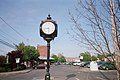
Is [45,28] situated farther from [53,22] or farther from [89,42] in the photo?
[89,42]

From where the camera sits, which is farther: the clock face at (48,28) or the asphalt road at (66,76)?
the asphalt road at (66,76)

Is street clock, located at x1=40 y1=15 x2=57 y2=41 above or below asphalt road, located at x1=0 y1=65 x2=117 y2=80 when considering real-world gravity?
above

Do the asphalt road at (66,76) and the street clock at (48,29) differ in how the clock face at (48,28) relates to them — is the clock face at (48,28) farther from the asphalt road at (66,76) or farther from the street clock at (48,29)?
the asphalt road at (66,76)

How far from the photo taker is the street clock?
6.24 meters

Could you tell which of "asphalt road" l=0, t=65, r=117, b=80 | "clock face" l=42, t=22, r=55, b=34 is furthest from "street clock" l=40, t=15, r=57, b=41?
"asphalt road" l=0, t=65, r=117, b=80

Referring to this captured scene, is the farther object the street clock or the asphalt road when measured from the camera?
the asphalt road

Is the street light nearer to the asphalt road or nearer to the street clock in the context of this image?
the street clock

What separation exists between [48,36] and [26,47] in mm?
54505

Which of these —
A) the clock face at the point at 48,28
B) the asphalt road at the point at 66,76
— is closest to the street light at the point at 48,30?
the clock face at the point at 48,28

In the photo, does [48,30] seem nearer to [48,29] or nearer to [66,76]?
[48,29]

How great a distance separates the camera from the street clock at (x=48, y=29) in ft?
20.5

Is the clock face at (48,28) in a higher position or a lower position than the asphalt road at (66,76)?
higher

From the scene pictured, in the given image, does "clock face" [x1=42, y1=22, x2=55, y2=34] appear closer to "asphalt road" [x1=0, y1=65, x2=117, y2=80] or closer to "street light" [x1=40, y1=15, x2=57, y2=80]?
"street light" [x1=40, y1=15, x2=57, y2=80]

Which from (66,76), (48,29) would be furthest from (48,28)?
(66,76)
